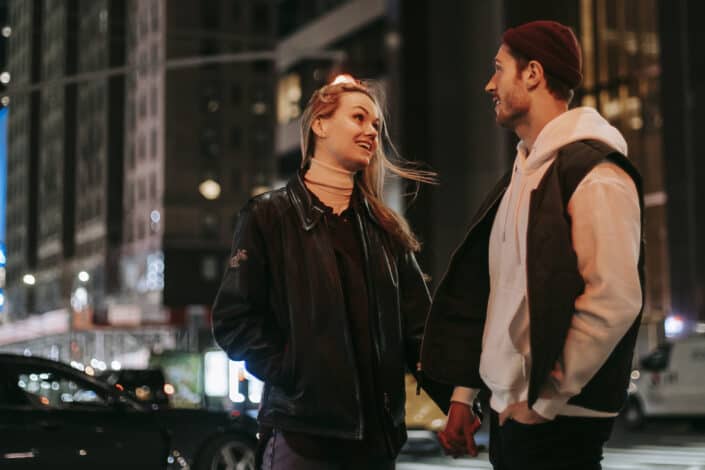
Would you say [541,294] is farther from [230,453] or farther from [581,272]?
[230,453]

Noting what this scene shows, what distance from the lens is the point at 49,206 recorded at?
151625 millimetres

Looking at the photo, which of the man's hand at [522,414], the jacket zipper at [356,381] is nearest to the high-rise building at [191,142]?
the jacket zipper at [356,381]

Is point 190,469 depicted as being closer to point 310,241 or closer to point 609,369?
point 310,241

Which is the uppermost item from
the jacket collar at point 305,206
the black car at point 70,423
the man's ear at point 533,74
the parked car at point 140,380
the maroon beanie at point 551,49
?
the maroon beanie at point 551,49

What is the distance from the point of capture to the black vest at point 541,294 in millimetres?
3123

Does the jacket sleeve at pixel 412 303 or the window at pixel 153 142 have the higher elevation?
the window at pixel 153 142

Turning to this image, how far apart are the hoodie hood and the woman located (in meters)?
1.13

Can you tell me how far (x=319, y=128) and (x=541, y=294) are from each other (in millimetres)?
1817

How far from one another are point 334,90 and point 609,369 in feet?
6.27

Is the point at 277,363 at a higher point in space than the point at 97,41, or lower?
lower

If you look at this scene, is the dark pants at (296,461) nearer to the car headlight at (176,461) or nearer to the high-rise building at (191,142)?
the car headlight at (176,461)

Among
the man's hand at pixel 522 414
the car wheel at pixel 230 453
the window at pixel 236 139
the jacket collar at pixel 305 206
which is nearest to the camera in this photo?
the man's hand at pixel 522 414

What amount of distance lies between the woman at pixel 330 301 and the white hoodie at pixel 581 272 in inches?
38.4

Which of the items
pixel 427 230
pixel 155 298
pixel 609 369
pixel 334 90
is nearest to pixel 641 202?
pixel 609 369
